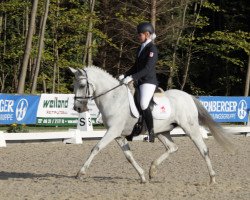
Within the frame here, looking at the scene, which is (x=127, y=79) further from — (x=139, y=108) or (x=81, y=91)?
(x=81, y=91)

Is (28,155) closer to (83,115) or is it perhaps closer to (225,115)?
(83,115)

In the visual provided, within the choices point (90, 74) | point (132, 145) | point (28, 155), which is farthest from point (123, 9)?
point (90, 74)

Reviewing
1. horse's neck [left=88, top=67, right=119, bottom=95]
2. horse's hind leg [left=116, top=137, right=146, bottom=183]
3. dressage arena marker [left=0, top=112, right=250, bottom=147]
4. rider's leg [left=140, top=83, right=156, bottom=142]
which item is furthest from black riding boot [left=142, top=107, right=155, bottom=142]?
dressage arena marker [left=0, top=112, right=250, bottom=147]

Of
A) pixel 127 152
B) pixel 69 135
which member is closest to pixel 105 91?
pixel 127 152

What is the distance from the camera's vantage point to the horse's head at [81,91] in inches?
420

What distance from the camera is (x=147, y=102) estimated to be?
10.8 m

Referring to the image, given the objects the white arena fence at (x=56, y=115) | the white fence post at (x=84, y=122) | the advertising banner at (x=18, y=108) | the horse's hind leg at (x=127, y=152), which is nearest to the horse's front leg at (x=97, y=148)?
the horse's hind leg at (x=127, y=152)

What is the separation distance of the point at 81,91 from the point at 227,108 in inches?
650

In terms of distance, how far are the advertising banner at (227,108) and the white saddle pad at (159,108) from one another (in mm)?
14365

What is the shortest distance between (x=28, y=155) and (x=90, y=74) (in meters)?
5.37

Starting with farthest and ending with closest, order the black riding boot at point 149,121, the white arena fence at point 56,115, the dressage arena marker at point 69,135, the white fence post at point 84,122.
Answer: the white fence post at point 84,122 → the white arena fence at point 56,115 → the dressage arena marker at point 69,135 → the black riding boot at point 149,121

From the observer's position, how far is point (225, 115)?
2650cm

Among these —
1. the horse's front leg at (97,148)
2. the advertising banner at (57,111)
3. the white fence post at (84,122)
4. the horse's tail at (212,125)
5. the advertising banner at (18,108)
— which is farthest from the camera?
the advertising banner at (57,111)

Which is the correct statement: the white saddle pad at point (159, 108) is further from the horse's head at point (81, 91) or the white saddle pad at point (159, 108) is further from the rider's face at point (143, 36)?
the rider's face at point (143, 36)
